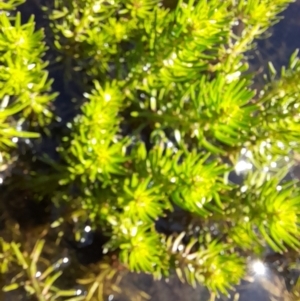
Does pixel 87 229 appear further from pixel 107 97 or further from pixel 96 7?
pixel 96 7

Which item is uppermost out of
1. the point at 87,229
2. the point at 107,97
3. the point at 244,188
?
the point at 107,97

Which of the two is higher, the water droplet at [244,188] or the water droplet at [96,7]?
the water droplet at [96,7]

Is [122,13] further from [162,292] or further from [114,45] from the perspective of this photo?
[162,292]

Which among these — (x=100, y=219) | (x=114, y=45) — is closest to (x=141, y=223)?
(x=100, y=219)

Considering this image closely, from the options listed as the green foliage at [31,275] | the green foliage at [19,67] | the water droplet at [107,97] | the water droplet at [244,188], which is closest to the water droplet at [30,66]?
the green foliage at [19,67]

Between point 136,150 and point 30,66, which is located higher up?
point 30,66

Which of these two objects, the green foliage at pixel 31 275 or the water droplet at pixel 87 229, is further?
the water droplet at pixel 87 229

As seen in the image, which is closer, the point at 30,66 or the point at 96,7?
the point at 30,66

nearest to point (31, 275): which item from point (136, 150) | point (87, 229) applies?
point (87, 229)

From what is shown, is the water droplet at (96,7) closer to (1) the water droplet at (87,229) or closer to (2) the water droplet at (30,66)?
(2) the water droplet at (30,66)
